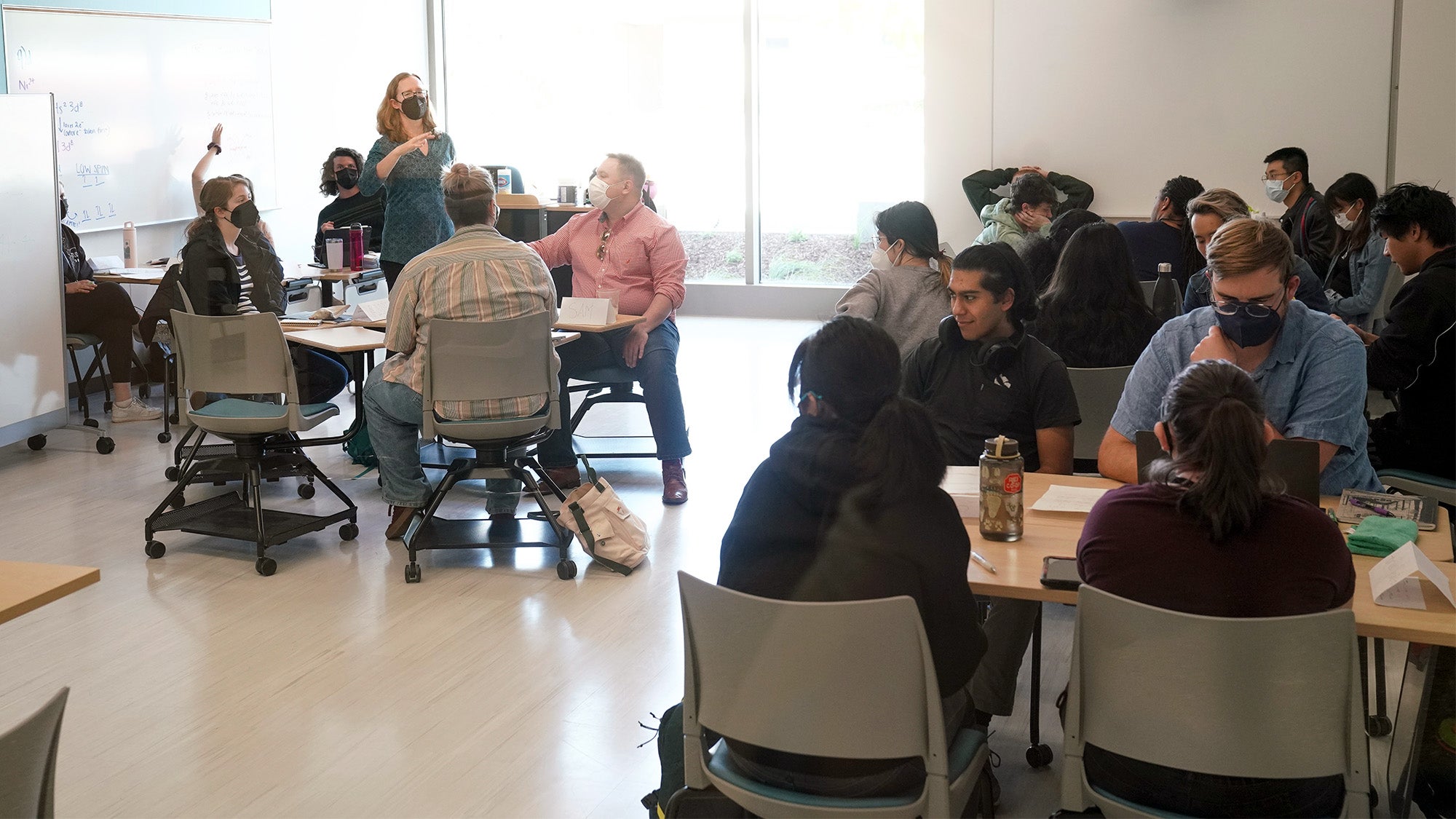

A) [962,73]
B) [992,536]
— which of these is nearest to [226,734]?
[992,536]

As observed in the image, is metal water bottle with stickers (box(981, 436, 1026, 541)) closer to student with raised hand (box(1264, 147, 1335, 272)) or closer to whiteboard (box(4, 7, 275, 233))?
student with raised hand (box(1264, 147, 1335, 272))

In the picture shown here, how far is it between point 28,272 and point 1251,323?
211 inches

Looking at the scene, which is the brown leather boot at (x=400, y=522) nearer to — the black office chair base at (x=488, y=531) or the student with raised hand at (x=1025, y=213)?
the black office chair base at (x=488, y=531)

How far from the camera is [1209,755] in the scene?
1842mm

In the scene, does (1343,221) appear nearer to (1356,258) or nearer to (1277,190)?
(1277,190)

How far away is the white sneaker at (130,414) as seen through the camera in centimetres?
649

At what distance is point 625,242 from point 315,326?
1.36m

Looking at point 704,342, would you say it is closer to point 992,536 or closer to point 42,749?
point 992,536

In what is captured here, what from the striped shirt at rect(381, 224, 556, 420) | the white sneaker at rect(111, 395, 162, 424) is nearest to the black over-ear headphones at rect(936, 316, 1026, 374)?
the striped shirt at rect(381, 224, 556, 420)

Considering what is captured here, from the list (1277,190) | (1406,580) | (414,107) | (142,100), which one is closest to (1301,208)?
(1277,190)

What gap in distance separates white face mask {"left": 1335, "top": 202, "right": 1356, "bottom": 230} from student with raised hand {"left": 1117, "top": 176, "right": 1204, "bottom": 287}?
2.99ft

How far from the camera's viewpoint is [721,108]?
10.3m

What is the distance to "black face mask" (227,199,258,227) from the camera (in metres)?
5.02

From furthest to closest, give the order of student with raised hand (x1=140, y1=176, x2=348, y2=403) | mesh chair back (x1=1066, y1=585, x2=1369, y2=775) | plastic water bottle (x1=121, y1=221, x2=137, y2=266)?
plastic water bottle (x1=121, y1=221, x2=137, y2=266) < student with raised hand (x1=140, y1=176, x2=348, y2=403) < mesh chair back (x1=1066, y1=585, x2=1369, y2=775)
